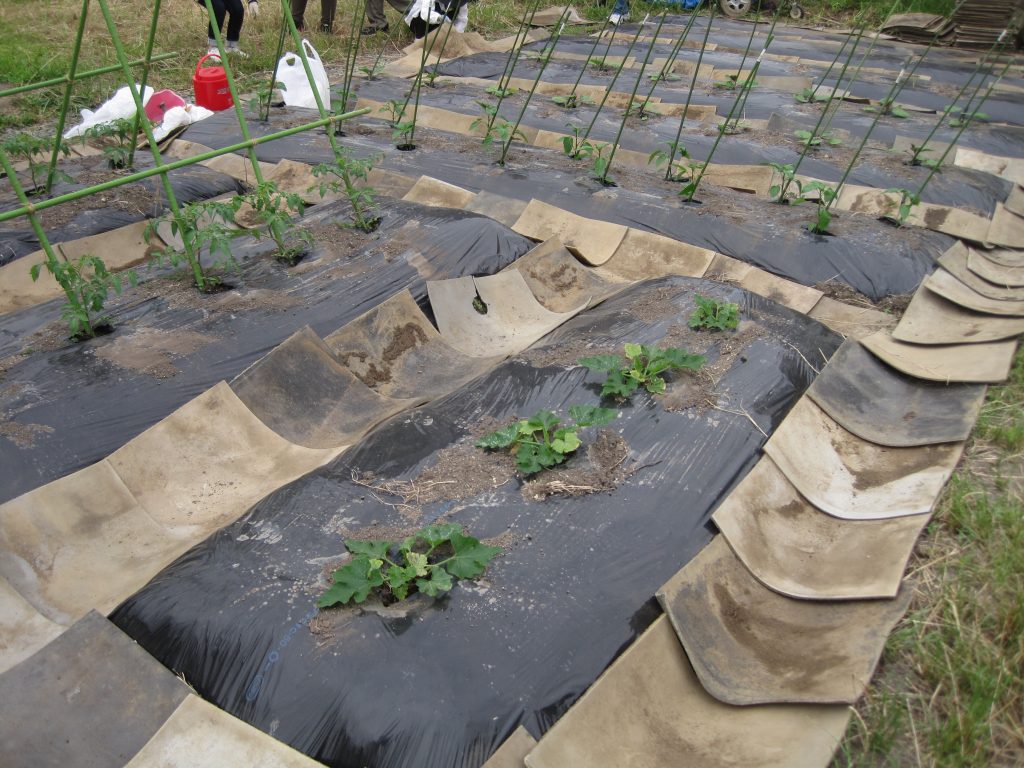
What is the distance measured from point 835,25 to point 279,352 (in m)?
10.4

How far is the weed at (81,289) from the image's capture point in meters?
2.85

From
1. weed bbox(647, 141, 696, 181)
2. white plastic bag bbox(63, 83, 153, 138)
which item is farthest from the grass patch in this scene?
white plastic bag bbox(63, 83, 153, 138)

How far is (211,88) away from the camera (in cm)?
606

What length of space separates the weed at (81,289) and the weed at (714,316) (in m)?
2.19

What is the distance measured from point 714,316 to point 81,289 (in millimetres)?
2430

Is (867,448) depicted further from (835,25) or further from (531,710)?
(835,25)

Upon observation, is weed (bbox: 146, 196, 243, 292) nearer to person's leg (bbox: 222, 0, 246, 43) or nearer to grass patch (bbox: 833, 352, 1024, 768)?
grass patch (bbox: 833, 352, 1024, 768)

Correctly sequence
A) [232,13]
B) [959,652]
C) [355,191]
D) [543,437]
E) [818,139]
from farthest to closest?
[232,13], [818,139], [355,191], [543,437], [959,652]

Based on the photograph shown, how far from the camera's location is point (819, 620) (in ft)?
6.70

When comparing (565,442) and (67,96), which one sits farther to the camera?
(67,96)

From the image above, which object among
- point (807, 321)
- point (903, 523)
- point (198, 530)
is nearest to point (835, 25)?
point (807, 321)

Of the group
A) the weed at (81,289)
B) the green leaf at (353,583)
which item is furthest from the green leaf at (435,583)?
the weed at (81,289)

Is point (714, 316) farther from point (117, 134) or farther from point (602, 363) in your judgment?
point (117, 134)

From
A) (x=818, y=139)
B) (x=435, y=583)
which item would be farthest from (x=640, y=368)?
(x=818, y=139)
